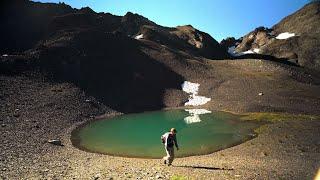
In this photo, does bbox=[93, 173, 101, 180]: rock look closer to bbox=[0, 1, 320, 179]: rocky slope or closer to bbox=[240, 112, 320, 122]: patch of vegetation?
bbox=[0, 1, 320, 179]: rocky slope

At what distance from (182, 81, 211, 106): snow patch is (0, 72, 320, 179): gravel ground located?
66.5 ft

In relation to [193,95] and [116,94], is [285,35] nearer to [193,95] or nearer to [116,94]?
[193,95]

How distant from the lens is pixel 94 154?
127 feet

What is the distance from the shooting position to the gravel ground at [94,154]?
27469 millimetres

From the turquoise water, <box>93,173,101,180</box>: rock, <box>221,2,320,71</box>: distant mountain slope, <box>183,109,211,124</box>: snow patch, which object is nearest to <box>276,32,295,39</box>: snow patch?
<box>221,2,320,71</box>: distant mountain slope

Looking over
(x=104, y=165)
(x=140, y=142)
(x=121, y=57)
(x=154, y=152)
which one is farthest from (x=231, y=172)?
(x=121, y=57)

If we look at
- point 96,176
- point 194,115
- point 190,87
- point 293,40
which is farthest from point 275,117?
point 293,40

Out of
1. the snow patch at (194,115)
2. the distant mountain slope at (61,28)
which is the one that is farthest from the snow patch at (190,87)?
the distant mountain slope at (61,28)

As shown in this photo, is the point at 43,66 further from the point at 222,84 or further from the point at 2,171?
the point at 2,171

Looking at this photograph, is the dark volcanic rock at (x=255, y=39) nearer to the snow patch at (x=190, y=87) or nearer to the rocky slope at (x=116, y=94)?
the rocky slope at (x=116, y=94)

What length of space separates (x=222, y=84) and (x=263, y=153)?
4628 centimetres

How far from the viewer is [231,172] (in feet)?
91.5

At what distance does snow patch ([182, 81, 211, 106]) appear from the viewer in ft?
249

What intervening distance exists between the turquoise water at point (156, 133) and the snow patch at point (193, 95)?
21.6ft
